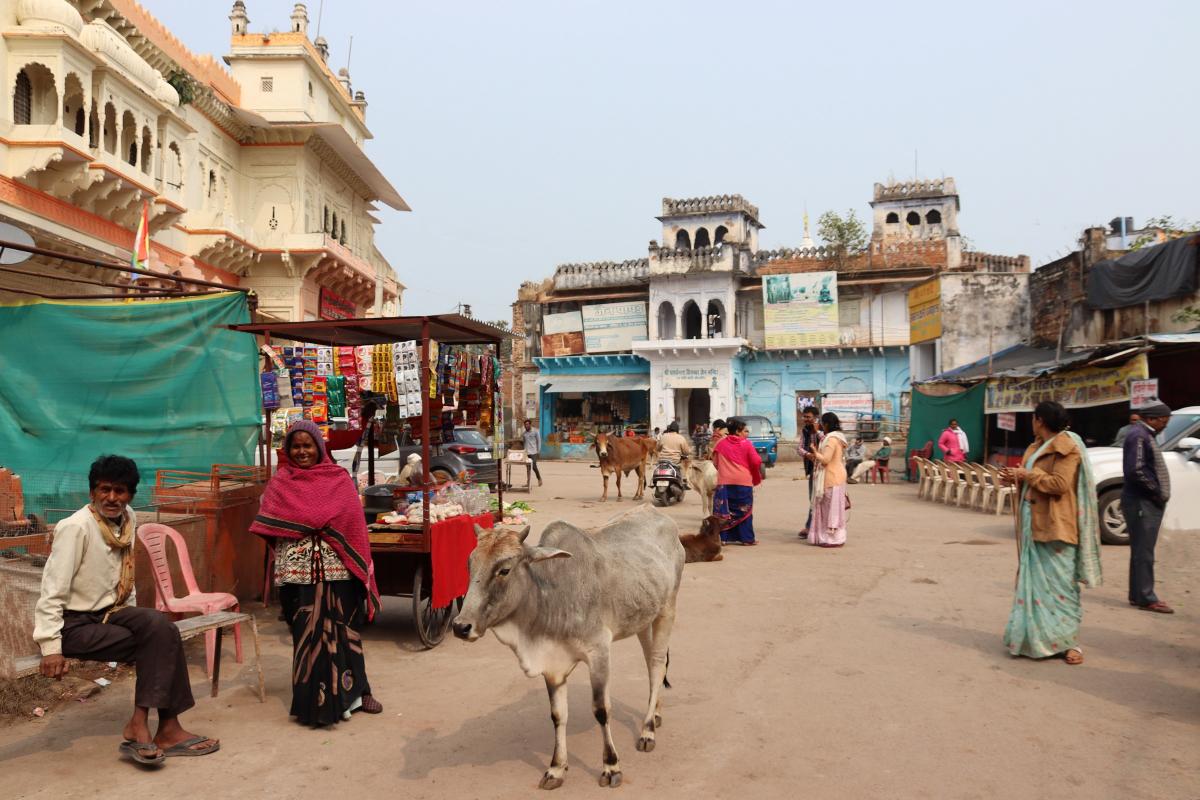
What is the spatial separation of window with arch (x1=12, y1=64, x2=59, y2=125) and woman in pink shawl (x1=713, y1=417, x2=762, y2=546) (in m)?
12.9

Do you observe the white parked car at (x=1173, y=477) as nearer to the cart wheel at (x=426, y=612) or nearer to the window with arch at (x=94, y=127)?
the cart wheel at (x=426, y=612)

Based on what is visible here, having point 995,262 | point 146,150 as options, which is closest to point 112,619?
point 146,150

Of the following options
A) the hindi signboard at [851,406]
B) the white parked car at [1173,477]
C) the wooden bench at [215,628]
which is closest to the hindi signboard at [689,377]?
the hindi signboard at [851,406]

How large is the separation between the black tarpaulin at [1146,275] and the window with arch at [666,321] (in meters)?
19.7

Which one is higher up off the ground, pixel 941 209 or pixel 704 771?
pixel 941 209

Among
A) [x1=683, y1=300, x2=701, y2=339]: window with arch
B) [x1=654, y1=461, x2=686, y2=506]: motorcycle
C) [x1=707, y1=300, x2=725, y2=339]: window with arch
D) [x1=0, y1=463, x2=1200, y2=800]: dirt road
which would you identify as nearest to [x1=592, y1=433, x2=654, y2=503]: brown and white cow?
[x1=654, y1=461, x2=686, y2=506]: motorcycle

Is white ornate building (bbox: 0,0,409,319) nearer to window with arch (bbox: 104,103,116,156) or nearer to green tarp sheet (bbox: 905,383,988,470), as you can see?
window with arch (bbox: 104,103,116,156)

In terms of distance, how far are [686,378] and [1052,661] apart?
1219 inches

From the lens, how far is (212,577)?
22.6 feet

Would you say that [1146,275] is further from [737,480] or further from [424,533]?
[424,533]

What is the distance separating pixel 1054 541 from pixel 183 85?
21983mm

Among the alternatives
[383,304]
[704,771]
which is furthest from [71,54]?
[383,304]

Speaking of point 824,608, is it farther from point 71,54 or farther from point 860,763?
point 71,54

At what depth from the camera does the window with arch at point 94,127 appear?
1612 centimetres
